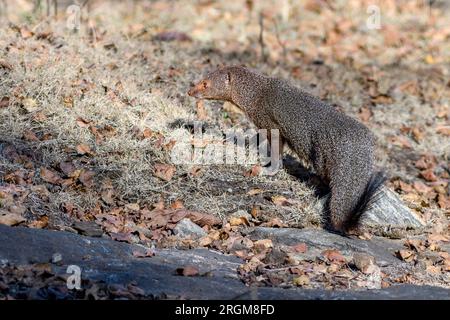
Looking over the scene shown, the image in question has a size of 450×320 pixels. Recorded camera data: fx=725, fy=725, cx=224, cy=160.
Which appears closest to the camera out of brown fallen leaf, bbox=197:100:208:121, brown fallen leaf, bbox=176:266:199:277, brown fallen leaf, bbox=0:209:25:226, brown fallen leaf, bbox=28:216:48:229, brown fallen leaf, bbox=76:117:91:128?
brown fallen leaf, bbox=176:266:199:277

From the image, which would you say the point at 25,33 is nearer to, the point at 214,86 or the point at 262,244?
the point at 214,86

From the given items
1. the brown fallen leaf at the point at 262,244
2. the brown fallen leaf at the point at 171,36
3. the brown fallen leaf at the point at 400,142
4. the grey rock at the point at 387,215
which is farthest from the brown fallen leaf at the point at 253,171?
the brown fallen leaf at the point at 171,36

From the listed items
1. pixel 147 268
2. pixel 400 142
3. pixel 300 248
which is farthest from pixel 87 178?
pixel 400 142

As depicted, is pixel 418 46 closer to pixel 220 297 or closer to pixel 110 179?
pixel 110 179

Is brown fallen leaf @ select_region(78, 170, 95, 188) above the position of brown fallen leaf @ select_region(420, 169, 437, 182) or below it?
above

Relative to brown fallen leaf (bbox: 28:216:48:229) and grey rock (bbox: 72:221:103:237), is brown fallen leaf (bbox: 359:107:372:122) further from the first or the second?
brown fallen leaf (bbox: 28:216:48:229)

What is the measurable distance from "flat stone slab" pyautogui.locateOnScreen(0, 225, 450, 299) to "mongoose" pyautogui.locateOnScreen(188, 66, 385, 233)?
3.25ft

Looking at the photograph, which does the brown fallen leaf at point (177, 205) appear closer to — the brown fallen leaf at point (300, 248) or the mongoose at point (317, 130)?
the brown fallen leaf at point (300, 248)

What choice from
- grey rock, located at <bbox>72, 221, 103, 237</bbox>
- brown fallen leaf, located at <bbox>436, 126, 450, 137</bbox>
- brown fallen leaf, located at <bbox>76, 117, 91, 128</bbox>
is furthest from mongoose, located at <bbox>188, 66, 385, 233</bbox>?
brown fallen leaf, located at <bbox>436, 126, 450, 137</bbox>

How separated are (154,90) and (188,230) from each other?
225 cm

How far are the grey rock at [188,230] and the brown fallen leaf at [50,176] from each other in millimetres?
904

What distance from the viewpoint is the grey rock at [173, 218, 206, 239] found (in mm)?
4703

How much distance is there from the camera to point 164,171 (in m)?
5.38
